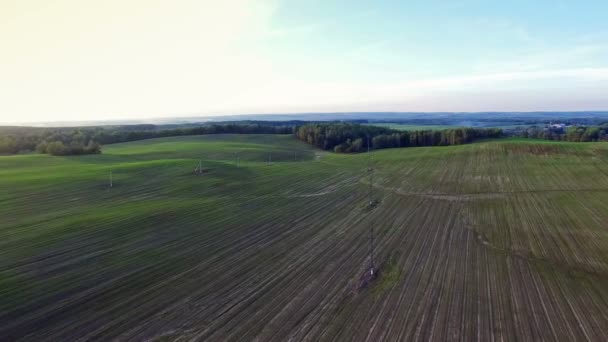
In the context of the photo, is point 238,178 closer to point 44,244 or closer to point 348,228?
point 348,228

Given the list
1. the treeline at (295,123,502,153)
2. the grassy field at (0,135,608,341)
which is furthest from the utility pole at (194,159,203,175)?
the treeline at (295,123,502,153)

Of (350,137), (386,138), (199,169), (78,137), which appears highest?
(78,137)

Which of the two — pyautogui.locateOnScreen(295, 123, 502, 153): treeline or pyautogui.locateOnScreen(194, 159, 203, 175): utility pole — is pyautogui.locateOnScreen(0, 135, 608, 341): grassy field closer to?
pyautogui.locateOnScreen(194, 159, 203, 175): utility pole

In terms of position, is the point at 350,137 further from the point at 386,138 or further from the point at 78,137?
the point at 78,137

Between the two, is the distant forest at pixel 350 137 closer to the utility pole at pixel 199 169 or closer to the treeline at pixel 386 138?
the treeline at pixel 386 138

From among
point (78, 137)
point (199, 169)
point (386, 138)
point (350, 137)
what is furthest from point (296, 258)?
point (78, 137)
